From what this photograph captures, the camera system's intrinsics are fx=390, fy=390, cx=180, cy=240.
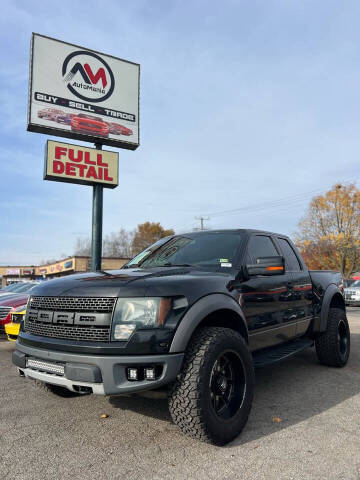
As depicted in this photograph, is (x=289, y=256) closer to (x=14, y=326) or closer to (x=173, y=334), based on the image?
(x=173, y=334)

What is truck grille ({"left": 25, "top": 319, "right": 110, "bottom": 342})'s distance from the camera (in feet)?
9.50

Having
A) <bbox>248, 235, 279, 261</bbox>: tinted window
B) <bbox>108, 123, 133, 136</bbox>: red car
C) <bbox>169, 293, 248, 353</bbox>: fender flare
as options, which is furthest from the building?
<bbox>169, 293, 248, 353</bbox>: fender flare

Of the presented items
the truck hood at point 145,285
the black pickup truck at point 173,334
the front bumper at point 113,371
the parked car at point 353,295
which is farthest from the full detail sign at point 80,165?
the parked car at point 353,295

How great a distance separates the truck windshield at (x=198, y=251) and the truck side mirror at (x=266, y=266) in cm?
21

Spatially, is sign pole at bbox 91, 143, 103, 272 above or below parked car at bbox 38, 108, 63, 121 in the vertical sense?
below

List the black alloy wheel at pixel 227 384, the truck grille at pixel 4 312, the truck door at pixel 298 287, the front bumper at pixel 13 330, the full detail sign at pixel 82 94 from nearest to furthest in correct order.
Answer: the black alloy wheel at pixel 227 384
the truck door at pixel 298 287
the front bumper at pixel 13 330
the truck grille at pixel 4 312
the full detail sign at pixel 82 94

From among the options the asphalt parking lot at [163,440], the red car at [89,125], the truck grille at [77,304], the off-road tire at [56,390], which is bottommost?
the asphalt parking lot at [163,440]

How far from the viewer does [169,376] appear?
280 cm

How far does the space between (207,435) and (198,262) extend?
66.7 inches

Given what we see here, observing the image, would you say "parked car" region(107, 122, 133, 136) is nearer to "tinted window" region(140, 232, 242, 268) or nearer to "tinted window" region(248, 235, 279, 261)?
"tinted window" region(140, 232, 242, 268)

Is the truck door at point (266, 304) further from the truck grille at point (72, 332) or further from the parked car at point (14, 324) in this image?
the parked car at point (14, 324)

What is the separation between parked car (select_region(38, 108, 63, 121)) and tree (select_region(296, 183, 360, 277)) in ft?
93.4

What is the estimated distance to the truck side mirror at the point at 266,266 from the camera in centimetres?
367

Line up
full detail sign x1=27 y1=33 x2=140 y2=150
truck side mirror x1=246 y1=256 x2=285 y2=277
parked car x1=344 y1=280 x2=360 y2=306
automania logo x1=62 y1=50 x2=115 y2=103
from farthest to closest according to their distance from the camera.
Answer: parked car x1=344 y1=280 x2=360 y2=306 < automania logo x1=62 y1=50 x2=115 y2=103 < full detail sign x1=27 y1=33 x2=140 y2=150 < truck side mirror x1=246 y1=256 x2=285 y2=277
